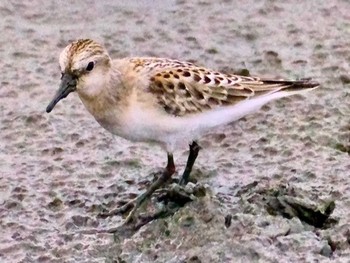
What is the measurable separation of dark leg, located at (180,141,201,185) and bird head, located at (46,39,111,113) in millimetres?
750

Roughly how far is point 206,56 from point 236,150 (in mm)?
1431

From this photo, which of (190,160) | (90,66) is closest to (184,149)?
(190,160)

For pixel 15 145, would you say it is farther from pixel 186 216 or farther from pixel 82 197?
pixel 186 216

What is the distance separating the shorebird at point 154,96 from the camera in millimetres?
6758

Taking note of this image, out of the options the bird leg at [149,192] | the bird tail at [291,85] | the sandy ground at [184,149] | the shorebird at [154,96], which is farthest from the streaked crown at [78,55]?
the bird tail at [291,85]

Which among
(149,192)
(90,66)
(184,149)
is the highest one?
(90,66)

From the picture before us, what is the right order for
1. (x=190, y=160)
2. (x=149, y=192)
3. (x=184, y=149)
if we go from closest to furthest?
(x=149, y=192) < (x=190, y=160) < (x=184, y=149)

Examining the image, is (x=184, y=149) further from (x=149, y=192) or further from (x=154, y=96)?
(x=154, y=96)

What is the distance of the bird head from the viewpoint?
6.73m

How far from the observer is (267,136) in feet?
25.8

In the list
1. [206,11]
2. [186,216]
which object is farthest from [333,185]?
[206,11]

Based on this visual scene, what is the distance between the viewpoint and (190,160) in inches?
284

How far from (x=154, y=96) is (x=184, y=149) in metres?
1.06

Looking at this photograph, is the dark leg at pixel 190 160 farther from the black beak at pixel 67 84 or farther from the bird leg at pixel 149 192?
the black beak at pixel 67 84
